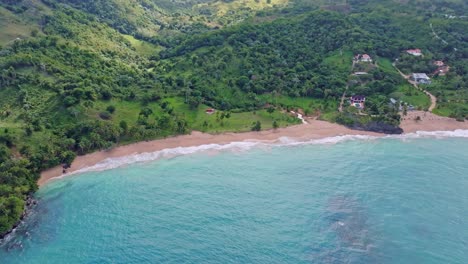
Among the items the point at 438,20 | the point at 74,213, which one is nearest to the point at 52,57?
the point at 74,213

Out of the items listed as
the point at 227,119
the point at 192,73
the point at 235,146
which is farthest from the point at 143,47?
the point at 235,146

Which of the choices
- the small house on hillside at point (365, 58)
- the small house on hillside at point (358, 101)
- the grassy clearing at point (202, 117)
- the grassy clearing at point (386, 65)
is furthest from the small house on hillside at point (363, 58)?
the grassy clearing at point (202, 117)

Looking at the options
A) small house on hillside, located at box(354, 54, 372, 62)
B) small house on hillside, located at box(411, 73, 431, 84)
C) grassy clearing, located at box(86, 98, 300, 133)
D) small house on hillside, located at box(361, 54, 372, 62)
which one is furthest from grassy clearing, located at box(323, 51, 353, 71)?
grassy clearing, located at box(86, 98, 300, 133)

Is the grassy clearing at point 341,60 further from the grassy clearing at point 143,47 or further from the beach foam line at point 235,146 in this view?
the grassy clearing at point 143,47

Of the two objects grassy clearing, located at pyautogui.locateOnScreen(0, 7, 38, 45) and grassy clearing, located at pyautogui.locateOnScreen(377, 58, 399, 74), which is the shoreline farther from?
grassy clearing, located at pyautogui.locateOnScreen(0, 7, 38, 45)

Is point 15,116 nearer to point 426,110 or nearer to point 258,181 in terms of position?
point 258,181

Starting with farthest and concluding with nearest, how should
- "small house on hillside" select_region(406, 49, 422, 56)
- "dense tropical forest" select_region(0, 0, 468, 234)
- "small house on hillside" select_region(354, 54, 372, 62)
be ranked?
"small house on hillside" select_region(406, 49, 422, 56)
"small house on hillside" select_region(354, 54, 372, 62)
"dense tropical forest" select_region(0, 0, 468, 234)
